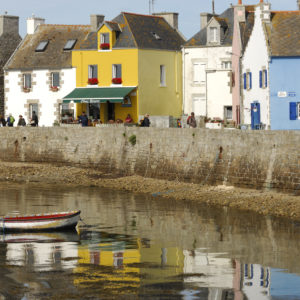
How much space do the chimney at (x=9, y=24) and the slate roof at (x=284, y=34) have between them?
2745 cm

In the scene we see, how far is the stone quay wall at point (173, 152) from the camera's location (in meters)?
38.2

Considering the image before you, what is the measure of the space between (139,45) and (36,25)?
40.1 ft

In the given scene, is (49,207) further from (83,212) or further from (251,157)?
(251,157)

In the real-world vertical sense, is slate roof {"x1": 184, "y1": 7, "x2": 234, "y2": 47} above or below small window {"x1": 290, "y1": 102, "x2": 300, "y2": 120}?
above

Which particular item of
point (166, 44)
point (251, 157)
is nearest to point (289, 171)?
point (251, 157)

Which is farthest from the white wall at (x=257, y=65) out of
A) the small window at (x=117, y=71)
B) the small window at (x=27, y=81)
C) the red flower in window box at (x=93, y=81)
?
the small window at (x=27, y=81)

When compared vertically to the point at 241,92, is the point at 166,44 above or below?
above

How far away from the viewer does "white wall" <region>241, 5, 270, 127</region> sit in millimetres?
51188

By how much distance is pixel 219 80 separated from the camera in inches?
2432

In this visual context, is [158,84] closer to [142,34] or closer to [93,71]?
[142,34]

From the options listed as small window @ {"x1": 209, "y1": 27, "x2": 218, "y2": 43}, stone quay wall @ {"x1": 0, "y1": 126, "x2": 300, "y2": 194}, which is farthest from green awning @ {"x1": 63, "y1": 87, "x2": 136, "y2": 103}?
stone quay wall @ {"x1": 0, "y1": 126, "x2": 300, "y2": 194}

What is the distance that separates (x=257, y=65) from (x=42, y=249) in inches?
1093

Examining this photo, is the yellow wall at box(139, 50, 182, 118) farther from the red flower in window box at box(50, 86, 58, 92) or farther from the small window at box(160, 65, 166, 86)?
the red flower in window box at box(50, 86, 58, 92)

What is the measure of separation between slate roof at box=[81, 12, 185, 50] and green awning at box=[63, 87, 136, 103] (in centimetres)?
320
